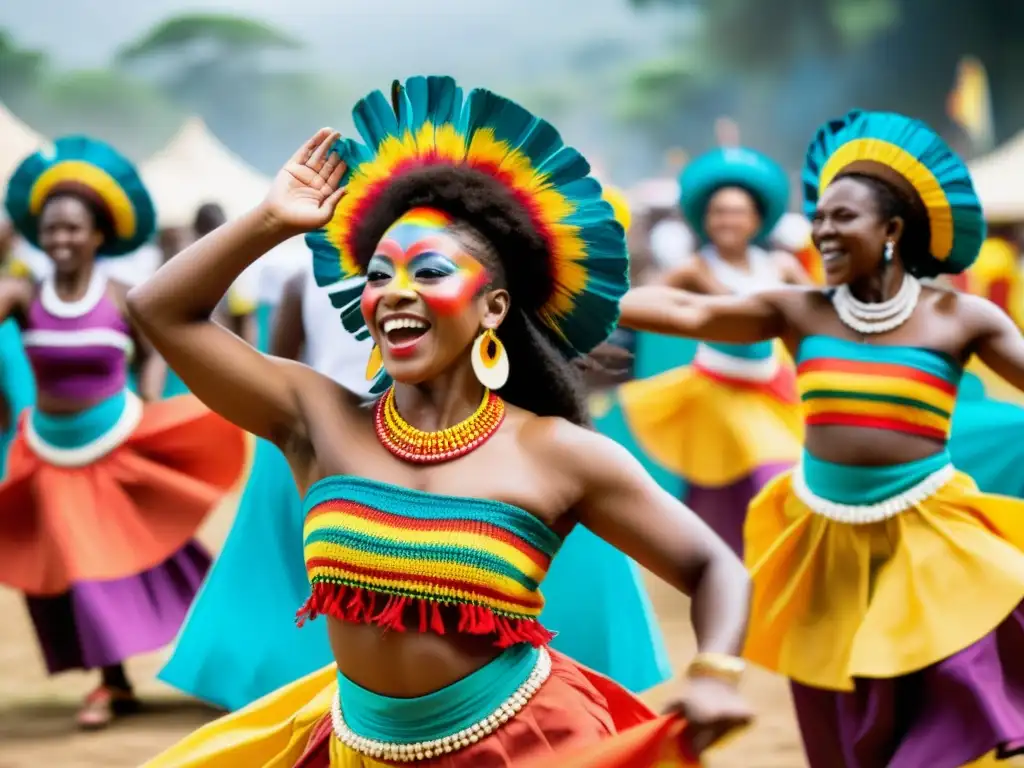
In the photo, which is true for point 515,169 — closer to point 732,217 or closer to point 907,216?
point 907,216

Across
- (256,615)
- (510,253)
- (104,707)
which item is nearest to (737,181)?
(256,615)

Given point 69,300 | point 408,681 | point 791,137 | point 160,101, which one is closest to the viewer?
point 408,681

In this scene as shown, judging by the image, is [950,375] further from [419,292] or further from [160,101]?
[160,101]

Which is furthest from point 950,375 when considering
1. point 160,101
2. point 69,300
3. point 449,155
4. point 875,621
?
point 160,101

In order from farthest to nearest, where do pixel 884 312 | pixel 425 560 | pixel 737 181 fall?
pixel 737 181, pixel 884 312, pixel 425 560

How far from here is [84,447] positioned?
19.7ft

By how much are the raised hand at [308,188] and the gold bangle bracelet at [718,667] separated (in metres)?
1.02

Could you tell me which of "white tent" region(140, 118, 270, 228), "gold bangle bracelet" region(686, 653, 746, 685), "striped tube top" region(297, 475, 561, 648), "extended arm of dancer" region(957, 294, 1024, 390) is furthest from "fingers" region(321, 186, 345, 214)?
"white tent" region(140, 118, 270, 228)

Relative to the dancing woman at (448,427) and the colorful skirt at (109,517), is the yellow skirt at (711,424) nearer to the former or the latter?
the colorful skirt at (109,517)

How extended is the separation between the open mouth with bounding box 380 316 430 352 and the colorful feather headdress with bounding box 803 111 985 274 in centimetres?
218

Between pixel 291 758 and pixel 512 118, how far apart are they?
1.30 meters

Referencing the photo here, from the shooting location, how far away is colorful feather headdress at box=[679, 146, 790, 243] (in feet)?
25.0

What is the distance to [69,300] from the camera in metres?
6.08

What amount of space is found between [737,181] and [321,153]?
504cm
